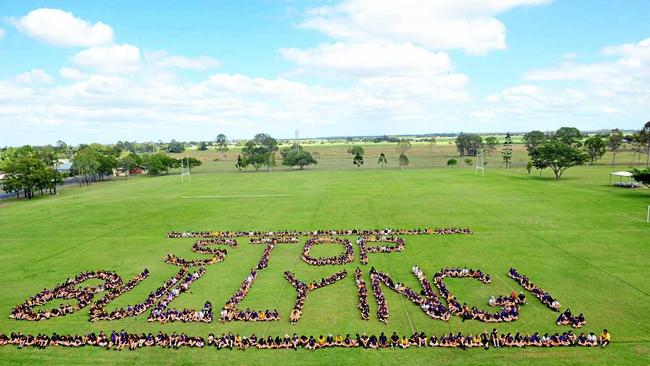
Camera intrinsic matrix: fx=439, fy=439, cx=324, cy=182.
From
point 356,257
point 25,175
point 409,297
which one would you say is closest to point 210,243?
point 356,257

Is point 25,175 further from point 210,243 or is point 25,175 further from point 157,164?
point 210,243

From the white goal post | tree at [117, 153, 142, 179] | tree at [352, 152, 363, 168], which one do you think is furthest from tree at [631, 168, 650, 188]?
tree at [117, 153, 142, 179]

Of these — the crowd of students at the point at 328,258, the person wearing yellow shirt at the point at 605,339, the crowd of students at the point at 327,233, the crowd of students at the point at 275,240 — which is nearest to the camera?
the person wearing yellow shirt at the point at 605,339

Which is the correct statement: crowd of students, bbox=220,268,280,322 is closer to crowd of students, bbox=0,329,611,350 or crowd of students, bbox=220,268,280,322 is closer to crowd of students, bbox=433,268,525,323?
crowd of students, bbox=0,329,611,350

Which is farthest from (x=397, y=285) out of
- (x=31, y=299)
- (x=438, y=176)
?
(x=438, y=176)

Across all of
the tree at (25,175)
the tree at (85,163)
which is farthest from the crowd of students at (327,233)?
the tree at (85,163)

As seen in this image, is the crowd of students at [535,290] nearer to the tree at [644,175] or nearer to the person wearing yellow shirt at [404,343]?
the person wearing yellow shirt at [404,343]
